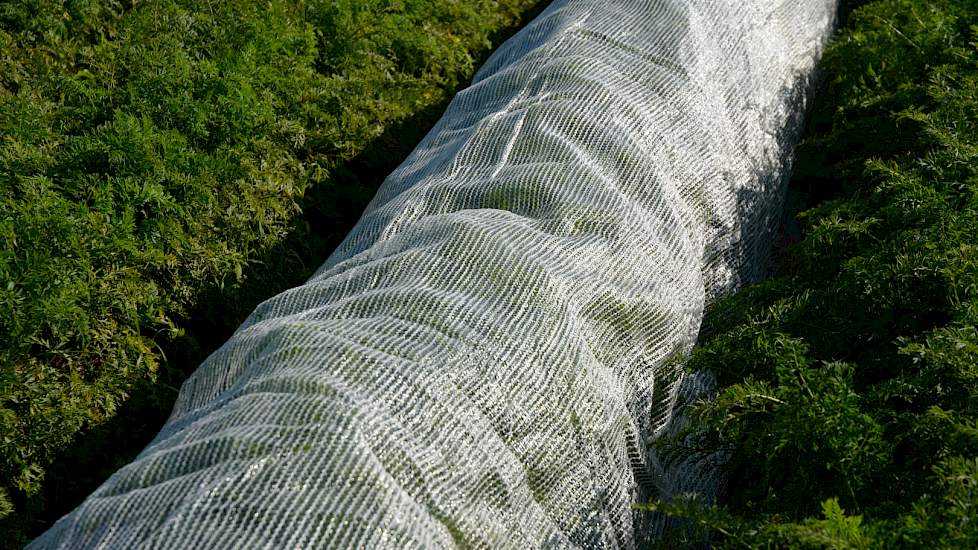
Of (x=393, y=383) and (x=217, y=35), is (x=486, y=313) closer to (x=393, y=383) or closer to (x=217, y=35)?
(x=393, y=383)

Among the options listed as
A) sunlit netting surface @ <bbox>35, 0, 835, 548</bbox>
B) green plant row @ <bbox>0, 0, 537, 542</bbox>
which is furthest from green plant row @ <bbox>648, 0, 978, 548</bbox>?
green plant row @ <bbox>0, 0, 537, 542</bbox>

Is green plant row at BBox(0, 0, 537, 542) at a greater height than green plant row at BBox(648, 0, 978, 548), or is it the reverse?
green plant row at BBox(0, 0, 537, 542)

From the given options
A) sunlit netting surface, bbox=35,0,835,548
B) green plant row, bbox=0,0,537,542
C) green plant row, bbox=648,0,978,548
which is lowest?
green plant row, bbox=648,0,978,548

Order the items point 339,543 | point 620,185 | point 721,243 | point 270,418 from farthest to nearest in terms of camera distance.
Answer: point 721,243 → point 620,185 → point 270,418 → point 339,543

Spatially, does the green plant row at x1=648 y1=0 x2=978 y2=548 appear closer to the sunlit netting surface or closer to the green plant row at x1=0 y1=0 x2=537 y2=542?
the sunlit netting surface

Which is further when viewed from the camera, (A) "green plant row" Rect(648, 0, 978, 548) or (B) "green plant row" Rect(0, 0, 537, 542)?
(B) "green plant row" Rect(0, 0, 537, 542)

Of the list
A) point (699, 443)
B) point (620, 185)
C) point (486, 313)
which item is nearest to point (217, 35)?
point (620, 185)
